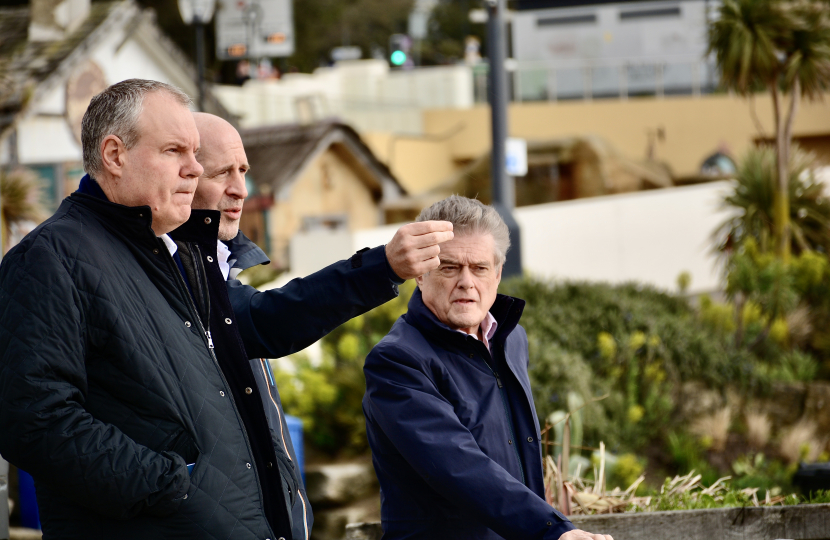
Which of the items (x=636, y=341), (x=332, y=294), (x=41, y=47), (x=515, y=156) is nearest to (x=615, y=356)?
(x=636, y=341)

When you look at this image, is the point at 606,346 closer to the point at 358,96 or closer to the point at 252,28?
the point at 252,28

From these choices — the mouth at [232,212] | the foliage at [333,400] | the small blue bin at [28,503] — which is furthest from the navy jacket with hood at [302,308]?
the foliage at [333,400]

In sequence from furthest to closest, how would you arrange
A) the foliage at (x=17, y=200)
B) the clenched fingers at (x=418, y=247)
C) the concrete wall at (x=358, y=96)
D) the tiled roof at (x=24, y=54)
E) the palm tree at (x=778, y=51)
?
the concrete wall at (x=358, y=96) < the tiled roof at (x=24, y=54) < the palm tree at (x=778, y=51) < the foliage at (x=17, y=200) < the clenched fingers at (x=418, y=247)

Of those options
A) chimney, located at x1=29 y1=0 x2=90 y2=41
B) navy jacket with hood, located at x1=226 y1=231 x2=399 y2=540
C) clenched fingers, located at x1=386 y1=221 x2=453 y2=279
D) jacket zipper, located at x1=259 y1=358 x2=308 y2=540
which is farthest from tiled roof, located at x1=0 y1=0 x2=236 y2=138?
clenched fingers, located at x1=386 y1=221 x2=453 y2=279

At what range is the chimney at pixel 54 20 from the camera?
14.9 meters

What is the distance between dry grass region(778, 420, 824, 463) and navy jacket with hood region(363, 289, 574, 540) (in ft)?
20.2

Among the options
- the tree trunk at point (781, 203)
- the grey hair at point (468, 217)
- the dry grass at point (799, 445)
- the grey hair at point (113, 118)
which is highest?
the grey hair at point (113, 118)

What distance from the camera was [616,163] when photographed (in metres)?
23.0

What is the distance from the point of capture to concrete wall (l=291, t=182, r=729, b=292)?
52.0 feet

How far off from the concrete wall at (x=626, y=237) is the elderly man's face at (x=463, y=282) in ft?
40.6

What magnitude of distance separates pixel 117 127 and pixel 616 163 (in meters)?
21.6

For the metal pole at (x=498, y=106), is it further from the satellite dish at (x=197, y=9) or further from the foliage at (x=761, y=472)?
the satellite dish at (x=197, y=9)

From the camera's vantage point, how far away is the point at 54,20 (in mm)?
14969

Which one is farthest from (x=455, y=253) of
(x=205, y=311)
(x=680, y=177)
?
(x=680, y=177)
